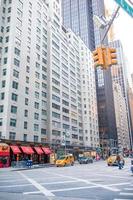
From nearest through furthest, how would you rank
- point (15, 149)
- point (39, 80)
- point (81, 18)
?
point (15, 149) → point (39, 80) → point (81, 18)

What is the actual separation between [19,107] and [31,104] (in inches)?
197

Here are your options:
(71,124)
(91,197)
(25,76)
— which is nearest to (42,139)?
(25,76)

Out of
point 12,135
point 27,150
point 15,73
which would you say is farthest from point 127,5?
point 15,73

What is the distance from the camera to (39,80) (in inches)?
2435

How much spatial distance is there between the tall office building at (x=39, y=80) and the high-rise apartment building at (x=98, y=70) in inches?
1444

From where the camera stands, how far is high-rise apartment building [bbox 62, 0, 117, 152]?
13125 centimetres

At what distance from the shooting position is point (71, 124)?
7862 centimetres

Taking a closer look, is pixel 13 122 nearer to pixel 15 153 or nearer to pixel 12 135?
pixel 12 135

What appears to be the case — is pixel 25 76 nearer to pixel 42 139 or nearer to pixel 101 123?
pixel 42 139

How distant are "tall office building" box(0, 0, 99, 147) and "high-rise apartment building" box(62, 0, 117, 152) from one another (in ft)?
120

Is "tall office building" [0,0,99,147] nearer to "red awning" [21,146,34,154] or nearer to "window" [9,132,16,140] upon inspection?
"window" [9,132,16,140]

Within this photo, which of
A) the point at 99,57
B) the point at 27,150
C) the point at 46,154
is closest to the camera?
the point at 99,57

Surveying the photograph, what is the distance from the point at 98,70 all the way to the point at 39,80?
8697cm

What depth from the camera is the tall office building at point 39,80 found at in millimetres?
50500
